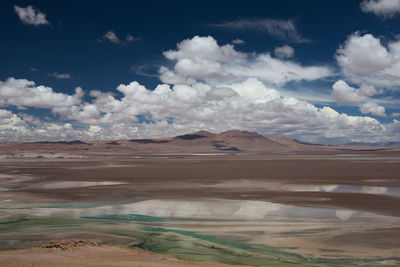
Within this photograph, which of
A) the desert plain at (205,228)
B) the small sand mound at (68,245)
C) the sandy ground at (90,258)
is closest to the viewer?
the sandy ground at (90,258)

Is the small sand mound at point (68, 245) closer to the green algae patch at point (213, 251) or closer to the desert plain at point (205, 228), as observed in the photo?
the desert plain at point (205, 228)

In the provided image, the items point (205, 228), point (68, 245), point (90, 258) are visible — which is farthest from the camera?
point (205, 228)

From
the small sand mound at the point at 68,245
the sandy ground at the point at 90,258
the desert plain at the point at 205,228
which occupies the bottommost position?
the desert plain at the point at 205,228

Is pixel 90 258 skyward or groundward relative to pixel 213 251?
skyward

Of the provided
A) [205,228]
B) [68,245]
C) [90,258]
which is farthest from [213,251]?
[68,245]

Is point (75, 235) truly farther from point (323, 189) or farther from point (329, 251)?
point (323, 189)

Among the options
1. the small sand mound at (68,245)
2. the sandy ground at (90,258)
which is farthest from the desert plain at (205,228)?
the small sand mound at (68,245)

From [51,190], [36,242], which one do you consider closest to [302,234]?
[36,242]

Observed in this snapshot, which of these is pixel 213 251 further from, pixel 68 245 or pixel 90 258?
pixel 68 245

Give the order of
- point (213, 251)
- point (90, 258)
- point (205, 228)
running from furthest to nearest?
point (205, 228)
point (213, 251)
point (90, 258)
